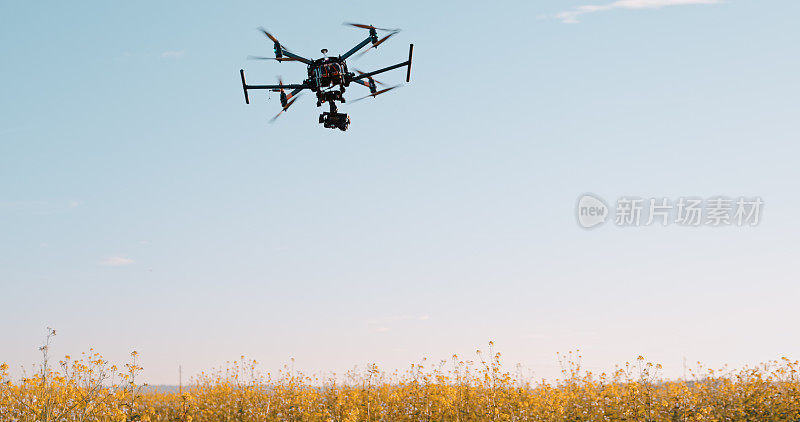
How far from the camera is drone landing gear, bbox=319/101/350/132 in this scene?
46.3ft

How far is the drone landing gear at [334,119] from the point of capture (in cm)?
1412

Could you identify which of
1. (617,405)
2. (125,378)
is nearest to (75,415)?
(125,378)

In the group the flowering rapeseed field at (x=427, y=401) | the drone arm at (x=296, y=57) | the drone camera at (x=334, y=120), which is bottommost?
the flowering rapeseed field at (x=427, y=401)

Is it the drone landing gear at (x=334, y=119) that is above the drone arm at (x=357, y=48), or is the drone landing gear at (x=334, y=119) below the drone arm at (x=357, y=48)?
below

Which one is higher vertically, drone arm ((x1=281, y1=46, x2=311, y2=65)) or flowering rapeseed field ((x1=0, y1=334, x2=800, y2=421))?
drone arm ((x1=281, y1=46, x2=311, y2=65))

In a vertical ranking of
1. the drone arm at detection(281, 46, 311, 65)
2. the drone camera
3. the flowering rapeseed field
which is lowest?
the flowering rapeseed field

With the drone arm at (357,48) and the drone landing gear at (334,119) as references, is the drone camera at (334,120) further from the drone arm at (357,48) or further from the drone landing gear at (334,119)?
the drone arm at (357,48)

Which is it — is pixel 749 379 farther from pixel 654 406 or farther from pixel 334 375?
pixel 334 375

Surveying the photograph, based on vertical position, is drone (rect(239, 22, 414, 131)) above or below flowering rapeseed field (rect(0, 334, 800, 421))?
above

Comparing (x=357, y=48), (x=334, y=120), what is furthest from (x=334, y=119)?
(x=357, y=48)

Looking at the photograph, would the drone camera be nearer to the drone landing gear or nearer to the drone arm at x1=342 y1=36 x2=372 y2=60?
the drone landing gear

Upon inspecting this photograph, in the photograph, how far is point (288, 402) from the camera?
55.7ft

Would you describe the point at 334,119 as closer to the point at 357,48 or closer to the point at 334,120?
the point at 334,120

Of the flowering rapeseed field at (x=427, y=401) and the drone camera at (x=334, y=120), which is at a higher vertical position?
the drone camera at (x=334, y=120)
